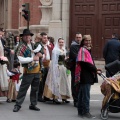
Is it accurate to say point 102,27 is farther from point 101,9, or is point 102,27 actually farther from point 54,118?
point 54,118

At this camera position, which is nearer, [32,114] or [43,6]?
[32,114]

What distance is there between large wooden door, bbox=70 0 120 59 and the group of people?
29.4ft

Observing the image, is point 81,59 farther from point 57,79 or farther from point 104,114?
point 57,79

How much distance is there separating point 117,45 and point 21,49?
4243 mm

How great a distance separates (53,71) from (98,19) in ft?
34.2

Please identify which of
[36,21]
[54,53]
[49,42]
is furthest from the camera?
[36,21]

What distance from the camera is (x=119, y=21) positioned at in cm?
2169

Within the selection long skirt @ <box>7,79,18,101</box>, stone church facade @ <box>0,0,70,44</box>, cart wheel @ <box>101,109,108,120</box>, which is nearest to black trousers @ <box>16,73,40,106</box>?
long skirt @ <box>7,79,18,101</box>

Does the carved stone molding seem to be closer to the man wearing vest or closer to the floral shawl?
the man wearing vest

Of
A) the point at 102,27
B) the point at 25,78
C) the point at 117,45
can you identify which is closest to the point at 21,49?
the point at 25,78

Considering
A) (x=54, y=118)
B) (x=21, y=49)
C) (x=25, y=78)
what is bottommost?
(x=54, y=118)

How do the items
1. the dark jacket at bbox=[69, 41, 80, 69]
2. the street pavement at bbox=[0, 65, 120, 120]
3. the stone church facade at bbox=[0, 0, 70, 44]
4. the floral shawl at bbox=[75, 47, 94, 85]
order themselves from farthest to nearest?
the stone church facade at bbox=[0, 0, 70, 44] < the dark jacket at bbox=[69, 41, 80, 69] < the street pavement at bbox=[0, 65, 120, 120] < the floral shawl at bbox=[75, 47, 94, 85]

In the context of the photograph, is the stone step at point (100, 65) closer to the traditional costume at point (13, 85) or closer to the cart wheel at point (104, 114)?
the traditional costume at point (13, 85)

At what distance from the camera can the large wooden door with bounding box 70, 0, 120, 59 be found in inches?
856
